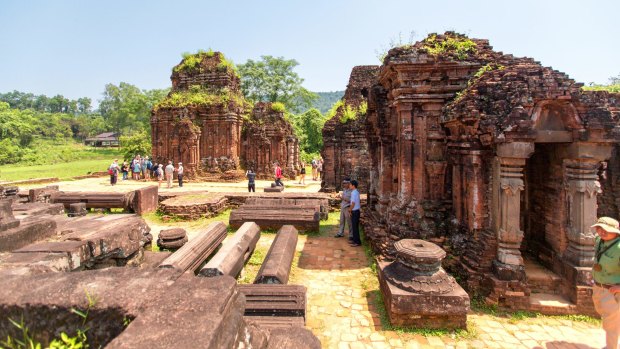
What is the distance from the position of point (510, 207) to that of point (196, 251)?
229 inches

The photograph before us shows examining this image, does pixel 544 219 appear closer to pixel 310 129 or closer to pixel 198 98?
pixel 198 98

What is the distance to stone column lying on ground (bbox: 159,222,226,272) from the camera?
18.0 ft

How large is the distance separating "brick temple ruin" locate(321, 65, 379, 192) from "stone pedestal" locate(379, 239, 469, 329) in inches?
423

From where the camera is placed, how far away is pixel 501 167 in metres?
5.16

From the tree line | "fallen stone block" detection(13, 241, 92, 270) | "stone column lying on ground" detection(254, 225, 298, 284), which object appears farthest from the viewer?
the tree line

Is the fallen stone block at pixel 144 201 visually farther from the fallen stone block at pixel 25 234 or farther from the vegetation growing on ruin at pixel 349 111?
Answer: the vegetation growing on ruin at pixel 349 111

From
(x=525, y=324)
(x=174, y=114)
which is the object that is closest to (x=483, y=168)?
(x=525, y=324)

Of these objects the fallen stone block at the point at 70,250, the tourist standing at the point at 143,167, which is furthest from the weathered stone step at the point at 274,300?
the tourist standing at the point at 143,167

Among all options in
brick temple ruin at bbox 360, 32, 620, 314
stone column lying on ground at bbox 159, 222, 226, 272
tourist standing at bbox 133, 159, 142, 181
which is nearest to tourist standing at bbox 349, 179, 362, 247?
brick temple ruin at bbox 360, 32, 620, 314

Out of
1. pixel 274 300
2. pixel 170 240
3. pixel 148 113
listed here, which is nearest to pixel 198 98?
pixel 170 240

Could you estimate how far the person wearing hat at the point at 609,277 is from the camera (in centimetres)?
359

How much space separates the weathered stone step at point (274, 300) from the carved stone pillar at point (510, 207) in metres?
3.27

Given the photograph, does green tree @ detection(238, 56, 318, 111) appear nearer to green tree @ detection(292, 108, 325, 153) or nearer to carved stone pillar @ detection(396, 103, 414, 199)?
green tree @ detection(292, 108, 325, 153)

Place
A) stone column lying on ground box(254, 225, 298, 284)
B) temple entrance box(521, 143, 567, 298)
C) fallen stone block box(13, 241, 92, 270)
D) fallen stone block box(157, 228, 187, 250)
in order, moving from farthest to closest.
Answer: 1. fallen stone block box(157, 228, 187, 250)
2. temple entrance box(521, 143, 567, 298)
3. stone column lying on ground box(254, 225, 298, 284)
4. fallen stone block box(13, 241, 92, 270)
